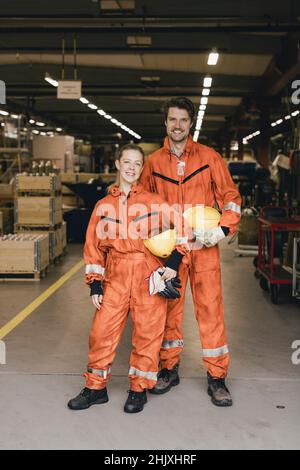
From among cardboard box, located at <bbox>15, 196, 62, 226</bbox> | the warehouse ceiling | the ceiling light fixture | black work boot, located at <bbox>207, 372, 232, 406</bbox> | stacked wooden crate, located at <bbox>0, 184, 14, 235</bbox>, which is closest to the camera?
black work boot, located at <bbox>207, 372, 232, 406</bbox>

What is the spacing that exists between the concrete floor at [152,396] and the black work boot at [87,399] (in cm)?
5

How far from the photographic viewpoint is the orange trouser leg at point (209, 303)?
159 inches

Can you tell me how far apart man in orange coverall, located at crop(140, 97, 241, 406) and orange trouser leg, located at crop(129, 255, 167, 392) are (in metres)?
0.34

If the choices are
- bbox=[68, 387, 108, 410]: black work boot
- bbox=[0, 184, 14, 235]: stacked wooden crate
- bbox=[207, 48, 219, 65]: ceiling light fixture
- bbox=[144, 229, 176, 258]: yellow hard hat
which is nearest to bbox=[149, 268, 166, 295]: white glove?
bbox=[144, 229, 176, 258]: yellow hard hat

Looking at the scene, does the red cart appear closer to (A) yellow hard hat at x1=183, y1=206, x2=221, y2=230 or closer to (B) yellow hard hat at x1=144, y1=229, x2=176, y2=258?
(A) yellow hard hat at x1=183, y1=206, x2=221, y2=230

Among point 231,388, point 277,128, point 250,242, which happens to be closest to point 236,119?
point 277,128

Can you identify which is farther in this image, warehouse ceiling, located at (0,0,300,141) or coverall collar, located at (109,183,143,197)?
warehouse ceiling, located at (0,0,300,141)

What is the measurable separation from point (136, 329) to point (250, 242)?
7.92m

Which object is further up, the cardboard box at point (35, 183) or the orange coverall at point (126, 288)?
the cardboard box at point (35, 183)

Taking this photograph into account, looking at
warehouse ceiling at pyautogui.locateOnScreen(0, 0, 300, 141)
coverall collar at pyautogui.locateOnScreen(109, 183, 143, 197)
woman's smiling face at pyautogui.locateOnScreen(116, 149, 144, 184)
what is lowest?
coverall collar at pyautogui.locateOnScreen(109, 183, 143, 197)

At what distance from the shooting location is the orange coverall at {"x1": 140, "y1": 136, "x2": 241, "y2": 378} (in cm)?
405

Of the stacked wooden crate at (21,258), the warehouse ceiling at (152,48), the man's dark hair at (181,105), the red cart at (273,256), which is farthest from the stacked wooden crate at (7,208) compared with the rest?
the man's dark hair at (181,105)

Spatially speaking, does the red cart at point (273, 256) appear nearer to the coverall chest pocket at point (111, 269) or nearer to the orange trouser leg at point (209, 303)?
the orange trouser leg at point (209, 303)

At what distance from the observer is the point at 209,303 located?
4.04 m
